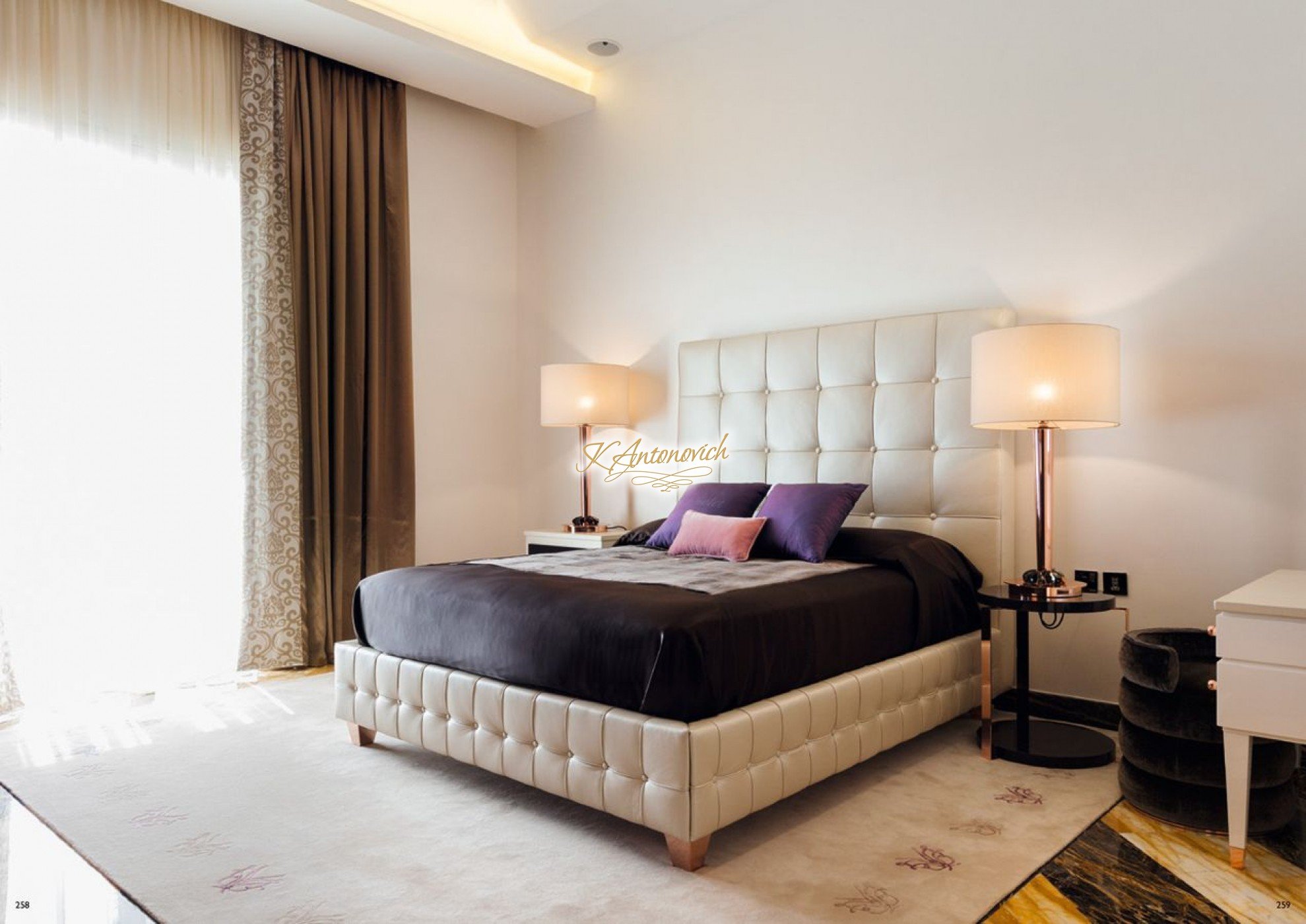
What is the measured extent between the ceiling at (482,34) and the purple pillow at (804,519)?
7.65 feet

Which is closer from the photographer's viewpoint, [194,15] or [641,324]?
[194,15]

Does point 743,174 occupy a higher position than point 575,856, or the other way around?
point 743,174

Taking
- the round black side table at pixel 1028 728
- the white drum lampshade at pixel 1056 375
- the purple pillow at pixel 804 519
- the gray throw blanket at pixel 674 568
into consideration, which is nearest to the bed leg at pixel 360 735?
the gray throw blanket at pixel 674 568

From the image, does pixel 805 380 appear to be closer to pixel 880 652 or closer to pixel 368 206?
pixel 880 652

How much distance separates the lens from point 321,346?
179 inches

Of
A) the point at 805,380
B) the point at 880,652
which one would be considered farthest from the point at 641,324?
the point at 880,652

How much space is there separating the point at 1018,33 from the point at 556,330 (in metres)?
2.85

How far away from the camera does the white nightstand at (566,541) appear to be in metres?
4.59

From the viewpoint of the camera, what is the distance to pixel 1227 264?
3072 mm

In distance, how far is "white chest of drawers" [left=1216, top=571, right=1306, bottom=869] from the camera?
2.14m

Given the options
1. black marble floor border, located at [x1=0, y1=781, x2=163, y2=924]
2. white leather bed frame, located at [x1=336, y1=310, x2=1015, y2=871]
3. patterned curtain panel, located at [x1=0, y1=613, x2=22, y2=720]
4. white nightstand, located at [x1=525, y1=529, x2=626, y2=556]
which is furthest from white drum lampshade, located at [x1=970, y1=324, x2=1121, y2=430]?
patterned curtain panel, located at [x1=0, y1=613, x2=22, y2=720]

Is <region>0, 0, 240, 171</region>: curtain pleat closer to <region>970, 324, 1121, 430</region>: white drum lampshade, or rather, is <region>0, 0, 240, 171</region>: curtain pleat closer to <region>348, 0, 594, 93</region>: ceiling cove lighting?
<region>348, 0, 594, 93</region>: ceiling cove lighting

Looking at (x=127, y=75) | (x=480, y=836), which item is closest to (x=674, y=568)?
(x=480, y=836)

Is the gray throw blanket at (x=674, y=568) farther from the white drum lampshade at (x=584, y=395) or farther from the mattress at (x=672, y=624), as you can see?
the white drum lampshade at (x=584, y=395)
